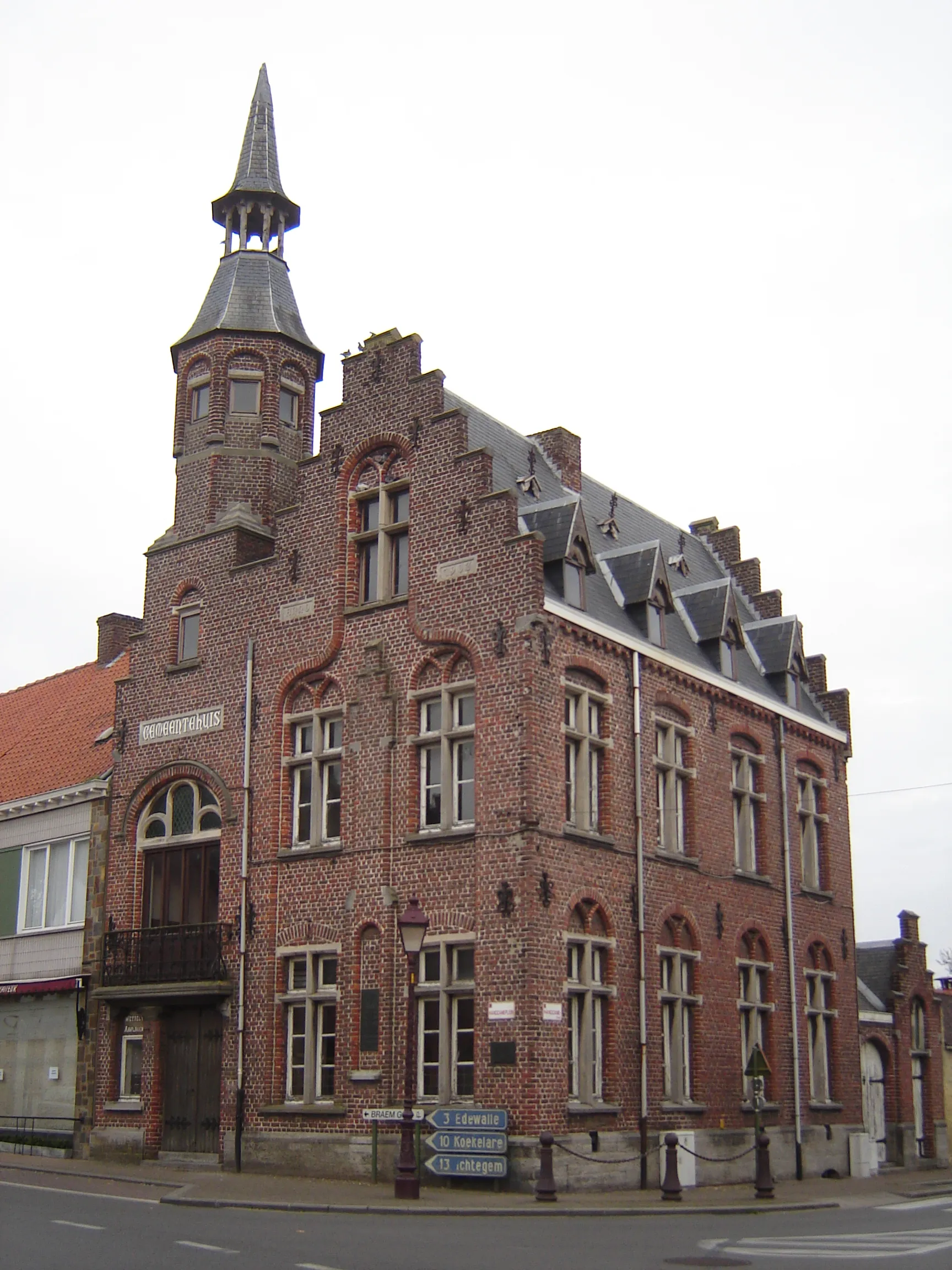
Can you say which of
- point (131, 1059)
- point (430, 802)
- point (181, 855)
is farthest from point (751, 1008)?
point (131, 1059)

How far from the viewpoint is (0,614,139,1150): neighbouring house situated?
29.6 m

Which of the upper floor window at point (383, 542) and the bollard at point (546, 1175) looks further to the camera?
the upper floor window at point (383, 542)

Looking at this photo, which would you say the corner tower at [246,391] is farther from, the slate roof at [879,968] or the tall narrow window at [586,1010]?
the slate roof at [879,968]

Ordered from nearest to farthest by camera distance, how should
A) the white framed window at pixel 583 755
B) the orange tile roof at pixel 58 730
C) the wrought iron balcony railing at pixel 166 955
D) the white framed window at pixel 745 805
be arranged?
1. the white framed window at pixel 583 755
2. the wrought iron balcony railing at pixel 166 955
3. the white framed window at pixel 745 805
4. the orange tile roof at pixel 58 730

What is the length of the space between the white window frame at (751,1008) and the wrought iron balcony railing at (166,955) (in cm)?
1010

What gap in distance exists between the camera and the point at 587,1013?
2447 centimetres

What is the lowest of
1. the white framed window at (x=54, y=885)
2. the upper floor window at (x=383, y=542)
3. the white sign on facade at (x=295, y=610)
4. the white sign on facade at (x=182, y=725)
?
the white framed window at (x=54, y=885)

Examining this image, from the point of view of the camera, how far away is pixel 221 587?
29438mm

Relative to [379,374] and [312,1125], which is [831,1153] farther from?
[379,374]

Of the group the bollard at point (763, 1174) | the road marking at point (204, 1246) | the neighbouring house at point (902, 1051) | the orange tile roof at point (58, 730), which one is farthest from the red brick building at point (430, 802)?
the road marking at point (204, 1246)

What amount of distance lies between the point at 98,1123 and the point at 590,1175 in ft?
34.3

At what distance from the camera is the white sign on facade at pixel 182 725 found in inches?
1133

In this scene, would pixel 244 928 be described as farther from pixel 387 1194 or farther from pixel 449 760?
pixel 387 1194

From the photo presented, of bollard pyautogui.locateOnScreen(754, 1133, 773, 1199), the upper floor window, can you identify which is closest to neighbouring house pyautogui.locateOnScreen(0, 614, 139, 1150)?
the upper floor window
